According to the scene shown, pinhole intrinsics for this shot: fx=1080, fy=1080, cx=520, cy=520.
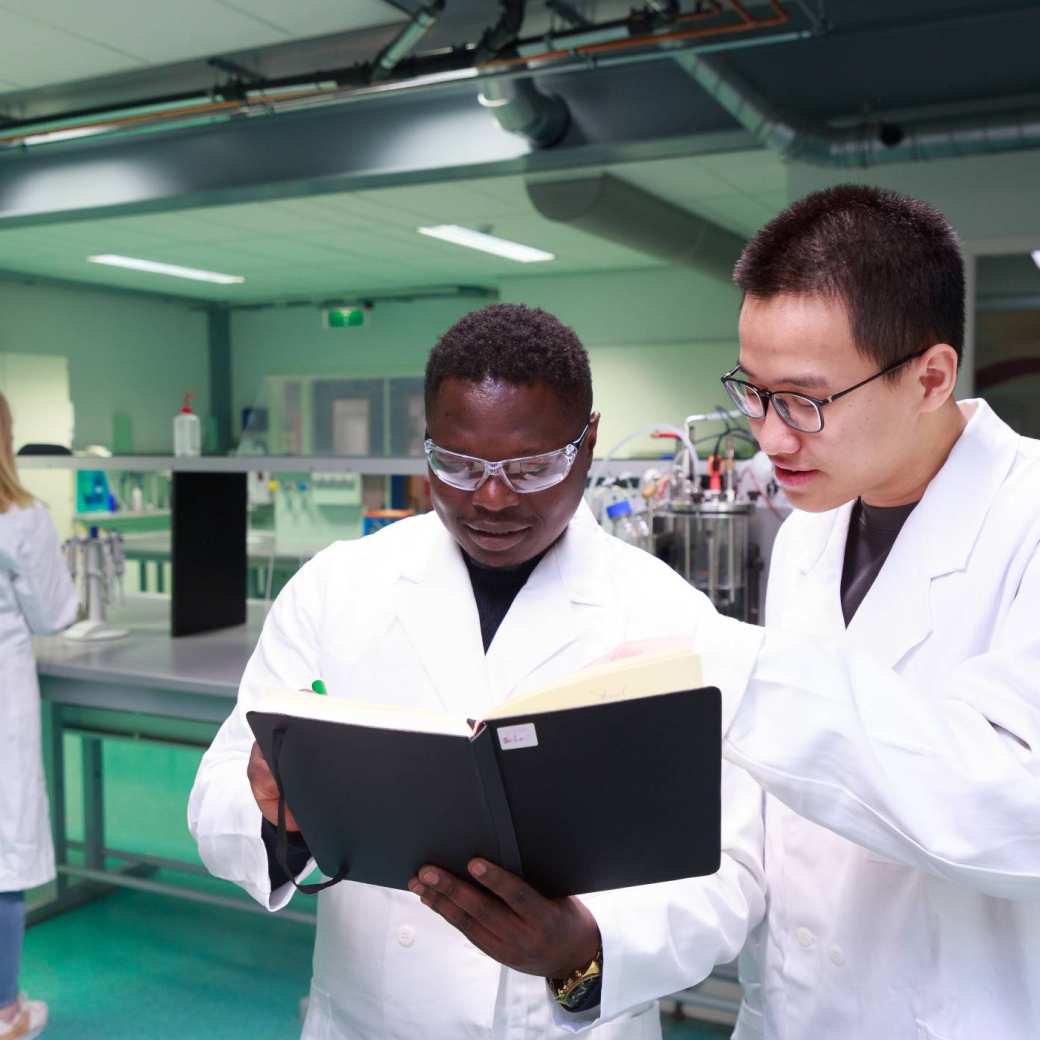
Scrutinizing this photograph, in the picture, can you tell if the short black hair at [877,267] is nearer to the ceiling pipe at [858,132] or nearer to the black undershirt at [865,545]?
the black undershirt at [865,545]

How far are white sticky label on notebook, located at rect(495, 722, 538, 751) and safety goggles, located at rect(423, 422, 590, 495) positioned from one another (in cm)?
41

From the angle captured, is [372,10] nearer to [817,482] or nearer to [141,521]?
[817,482]

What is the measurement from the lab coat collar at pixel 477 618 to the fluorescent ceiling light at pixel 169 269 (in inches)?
302

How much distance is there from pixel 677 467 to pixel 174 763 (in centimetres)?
315

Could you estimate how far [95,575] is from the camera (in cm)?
345

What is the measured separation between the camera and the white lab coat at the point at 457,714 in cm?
109

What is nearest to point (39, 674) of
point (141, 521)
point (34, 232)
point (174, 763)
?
point (174, 763)

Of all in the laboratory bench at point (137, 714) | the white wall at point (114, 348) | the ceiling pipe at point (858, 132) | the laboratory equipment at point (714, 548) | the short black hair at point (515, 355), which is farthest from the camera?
the white wall at point (114, 348)

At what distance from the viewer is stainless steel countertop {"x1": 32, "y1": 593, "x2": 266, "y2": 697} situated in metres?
2.80

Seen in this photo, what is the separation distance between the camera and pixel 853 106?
4379mm

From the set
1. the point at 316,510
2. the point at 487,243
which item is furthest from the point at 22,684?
the point at 487,243

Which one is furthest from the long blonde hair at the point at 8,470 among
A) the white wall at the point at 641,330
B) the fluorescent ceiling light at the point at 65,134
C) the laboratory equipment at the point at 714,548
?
the white wall at the point at 641,330

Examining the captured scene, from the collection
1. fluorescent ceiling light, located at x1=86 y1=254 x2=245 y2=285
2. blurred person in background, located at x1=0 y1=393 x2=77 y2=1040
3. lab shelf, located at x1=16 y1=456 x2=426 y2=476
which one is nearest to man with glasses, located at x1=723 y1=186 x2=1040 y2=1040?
lab shelf, located at x1=16 y1=456 x2=426 y2=476

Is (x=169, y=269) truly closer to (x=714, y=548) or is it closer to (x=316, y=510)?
(x=316, y=510)
